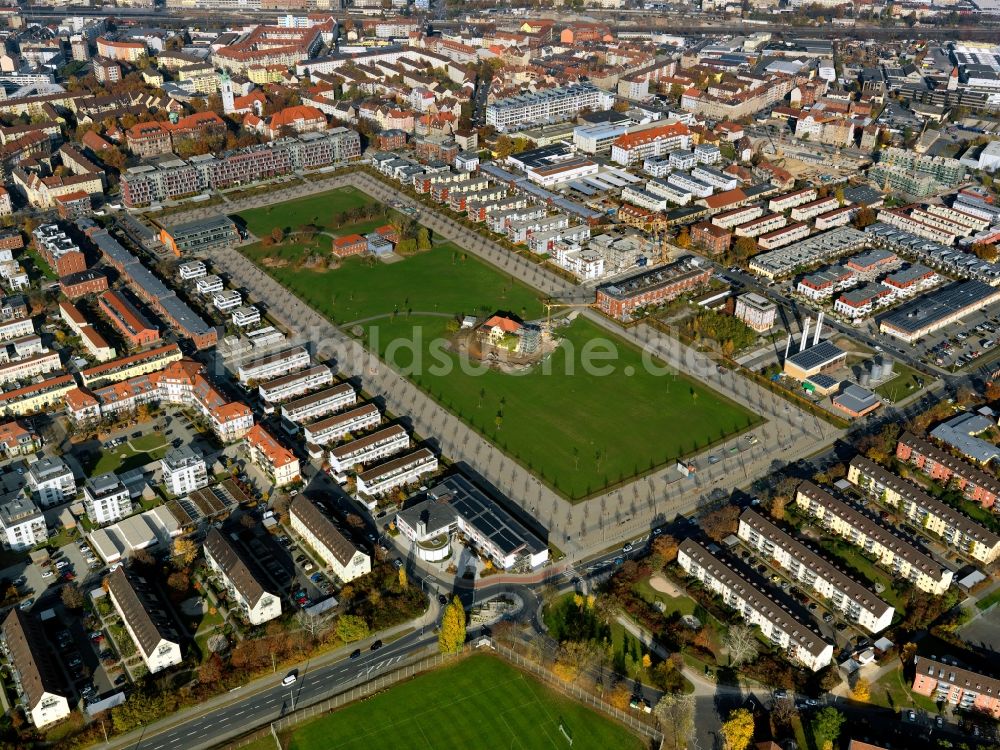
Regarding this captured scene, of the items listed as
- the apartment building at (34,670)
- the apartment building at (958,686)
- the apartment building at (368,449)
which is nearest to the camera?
the apartment building at (34,670)

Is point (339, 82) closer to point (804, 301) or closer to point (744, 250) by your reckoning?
point (744, 250)

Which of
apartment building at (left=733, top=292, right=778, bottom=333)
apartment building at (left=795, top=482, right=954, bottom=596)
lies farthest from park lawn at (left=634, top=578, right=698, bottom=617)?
apartment building at (left=733, top=292, right=778, bottom=333)

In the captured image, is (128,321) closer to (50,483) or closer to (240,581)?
(50,483)

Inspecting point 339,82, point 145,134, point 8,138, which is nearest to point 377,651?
point 145,134

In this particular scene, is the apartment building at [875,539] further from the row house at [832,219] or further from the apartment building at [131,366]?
the apartment building at [131,366]

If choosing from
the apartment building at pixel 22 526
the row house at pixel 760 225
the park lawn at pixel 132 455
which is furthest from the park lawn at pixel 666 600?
the row house at pixel 760 225

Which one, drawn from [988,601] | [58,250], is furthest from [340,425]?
[988,601]
